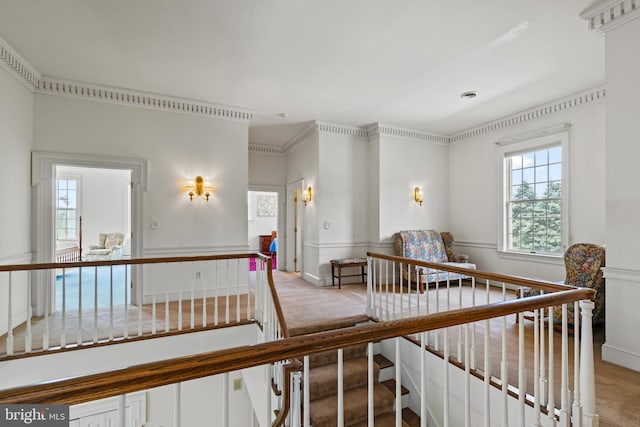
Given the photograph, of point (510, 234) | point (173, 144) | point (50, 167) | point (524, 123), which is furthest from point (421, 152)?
point (50, 167)

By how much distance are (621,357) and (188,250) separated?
516cm

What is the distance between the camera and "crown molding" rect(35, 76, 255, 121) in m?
3.99

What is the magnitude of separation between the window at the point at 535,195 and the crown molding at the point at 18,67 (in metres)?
7.00

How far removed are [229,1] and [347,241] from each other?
14.1ft

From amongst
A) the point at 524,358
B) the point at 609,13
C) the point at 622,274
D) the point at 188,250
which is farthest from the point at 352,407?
the point at 609,13

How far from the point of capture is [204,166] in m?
4.88

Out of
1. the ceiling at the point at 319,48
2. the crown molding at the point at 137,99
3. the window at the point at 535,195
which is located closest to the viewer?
the ceiling at the point at 319,48

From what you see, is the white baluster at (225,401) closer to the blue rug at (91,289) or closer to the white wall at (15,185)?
the blue rug at (91,289)

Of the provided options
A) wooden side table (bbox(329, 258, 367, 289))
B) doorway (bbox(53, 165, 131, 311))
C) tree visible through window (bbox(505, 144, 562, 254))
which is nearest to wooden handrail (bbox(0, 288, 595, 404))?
wooden side table (bbox(329, 258, 367, 289))

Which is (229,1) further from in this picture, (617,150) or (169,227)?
(617,150)

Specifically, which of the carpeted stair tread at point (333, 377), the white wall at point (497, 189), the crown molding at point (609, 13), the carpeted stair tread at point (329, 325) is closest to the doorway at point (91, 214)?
the carpeted stair tread at point (329, 325)

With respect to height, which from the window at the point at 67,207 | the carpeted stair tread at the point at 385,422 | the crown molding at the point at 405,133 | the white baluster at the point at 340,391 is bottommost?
the carpeted stair tread at the point at 385,422

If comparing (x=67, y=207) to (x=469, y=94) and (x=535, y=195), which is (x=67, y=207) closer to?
(x=469, y=94)

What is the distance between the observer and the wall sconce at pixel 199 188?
4754 mm
